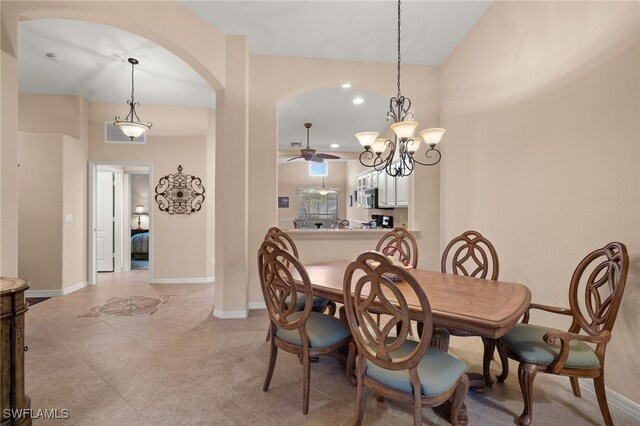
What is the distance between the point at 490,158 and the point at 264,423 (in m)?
3.13

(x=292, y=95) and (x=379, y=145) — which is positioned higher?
(x=292, y=95)

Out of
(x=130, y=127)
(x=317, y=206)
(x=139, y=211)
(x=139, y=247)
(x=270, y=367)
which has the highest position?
(x=130, y=127)

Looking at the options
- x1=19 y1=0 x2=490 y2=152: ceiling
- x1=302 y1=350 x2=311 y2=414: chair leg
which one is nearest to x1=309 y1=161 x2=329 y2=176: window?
x1=19 y1=0 x2=490 y2=152: ceiling

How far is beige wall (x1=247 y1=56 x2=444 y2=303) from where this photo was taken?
12.1 feet

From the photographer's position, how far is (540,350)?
1.72 meters

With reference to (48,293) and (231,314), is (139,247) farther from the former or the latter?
(231,314)

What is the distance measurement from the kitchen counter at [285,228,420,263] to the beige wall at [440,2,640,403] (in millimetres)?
1177

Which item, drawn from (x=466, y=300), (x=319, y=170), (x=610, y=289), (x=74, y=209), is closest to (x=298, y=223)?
(x=319, y=170)

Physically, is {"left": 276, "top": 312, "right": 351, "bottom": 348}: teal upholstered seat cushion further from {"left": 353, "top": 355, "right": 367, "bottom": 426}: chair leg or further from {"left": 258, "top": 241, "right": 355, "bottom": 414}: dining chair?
{"left": 353, "top": 355, "right": 367, "bottom": 426}: chair leg

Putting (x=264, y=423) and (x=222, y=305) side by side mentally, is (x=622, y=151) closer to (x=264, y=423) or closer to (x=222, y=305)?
(x=264, y=423)

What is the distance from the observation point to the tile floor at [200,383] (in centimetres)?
180

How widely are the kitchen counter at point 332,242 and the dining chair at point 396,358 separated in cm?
230

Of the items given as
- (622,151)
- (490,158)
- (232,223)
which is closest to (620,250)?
(622,151)

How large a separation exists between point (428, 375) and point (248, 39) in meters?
3.77
